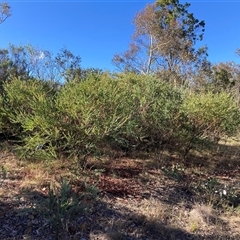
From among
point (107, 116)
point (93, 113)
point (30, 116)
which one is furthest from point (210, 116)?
point (30, 116)

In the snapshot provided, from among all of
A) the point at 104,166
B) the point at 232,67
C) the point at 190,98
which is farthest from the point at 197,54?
the point at 104,166

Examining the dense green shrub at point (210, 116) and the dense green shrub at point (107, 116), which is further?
the dense green shrub at point (210, 116)

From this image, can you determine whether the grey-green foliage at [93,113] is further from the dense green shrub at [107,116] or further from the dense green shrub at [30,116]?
the dense green shrub at [30,116]

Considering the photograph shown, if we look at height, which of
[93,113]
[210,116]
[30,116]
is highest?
[210,116]

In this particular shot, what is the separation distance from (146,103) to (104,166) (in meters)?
1.90

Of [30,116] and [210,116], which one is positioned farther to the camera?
[210,116]

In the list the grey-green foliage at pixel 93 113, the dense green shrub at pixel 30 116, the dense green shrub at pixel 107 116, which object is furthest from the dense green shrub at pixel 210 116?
the dense green shrub at pixel 30 116

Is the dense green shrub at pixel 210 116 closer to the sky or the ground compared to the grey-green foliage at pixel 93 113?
closer to the sky

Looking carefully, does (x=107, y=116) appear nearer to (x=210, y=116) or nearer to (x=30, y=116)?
(x=30, y=116)

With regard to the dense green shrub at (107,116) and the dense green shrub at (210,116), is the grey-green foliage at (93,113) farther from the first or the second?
the dense green shrub at (210,116)

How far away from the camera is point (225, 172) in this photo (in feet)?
21.7

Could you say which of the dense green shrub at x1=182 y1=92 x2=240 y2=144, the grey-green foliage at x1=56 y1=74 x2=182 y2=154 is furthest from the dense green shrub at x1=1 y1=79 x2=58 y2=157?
the dense green shrub at x1=182 y1=92 x2=240 y2=144

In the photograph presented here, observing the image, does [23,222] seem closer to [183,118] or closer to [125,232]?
[125,232]

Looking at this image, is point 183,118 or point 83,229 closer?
point 83,229
